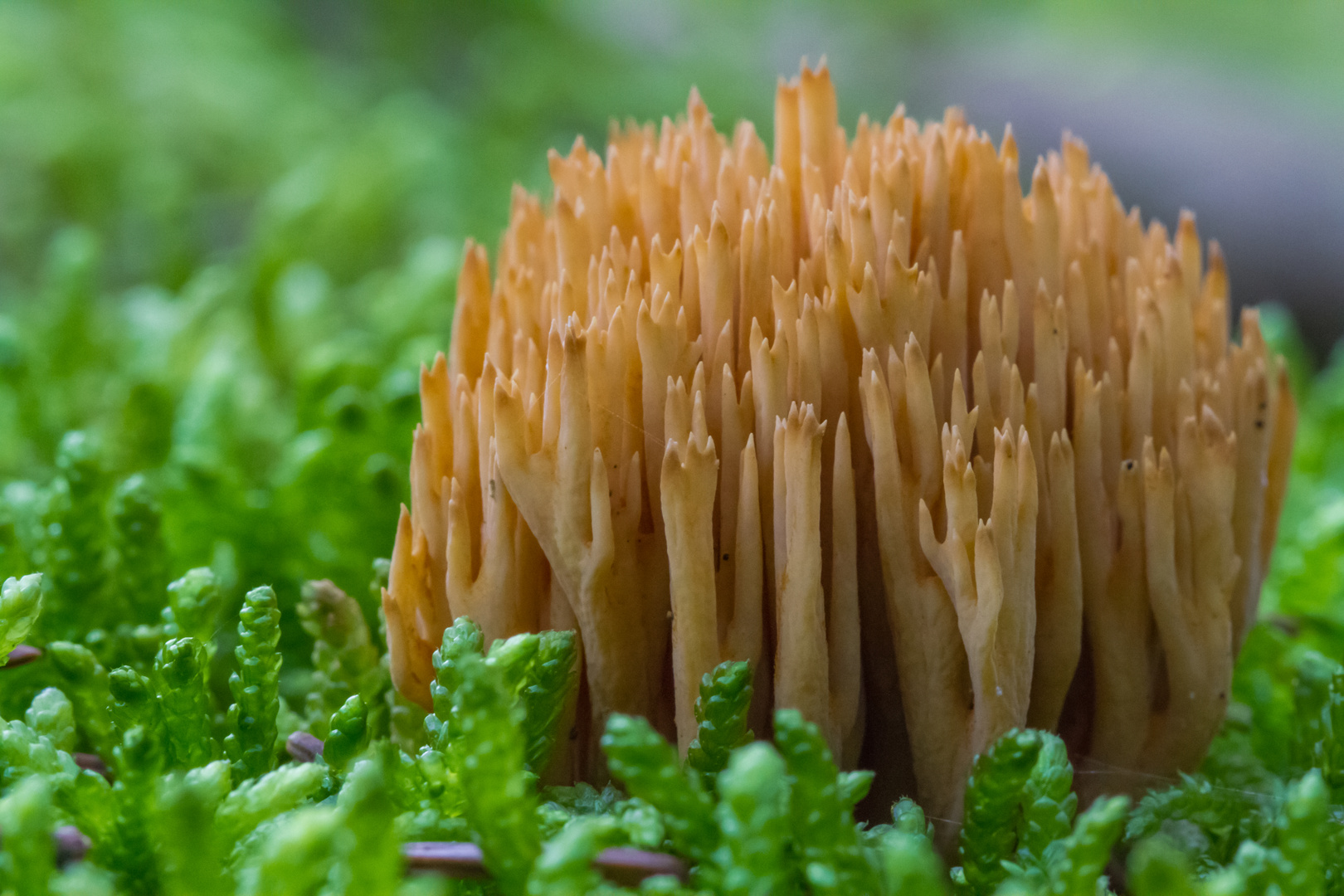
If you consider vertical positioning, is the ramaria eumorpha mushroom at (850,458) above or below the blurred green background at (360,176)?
below

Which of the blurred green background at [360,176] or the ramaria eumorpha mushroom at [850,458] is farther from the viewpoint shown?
the blurred green background at [360,176]

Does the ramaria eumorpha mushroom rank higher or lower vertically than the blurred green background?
lower

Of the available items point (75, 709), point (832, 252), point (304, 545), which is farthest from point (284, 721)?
point (832, 252)

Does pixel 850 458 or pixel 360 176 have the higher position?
pixel 360 176

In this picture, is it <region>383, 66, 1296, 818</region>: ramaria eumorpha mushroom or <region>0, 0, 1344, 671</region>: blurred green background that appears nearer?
<region>383, 66, 1296, 818</region>: ramaria eumorpha mushroom
